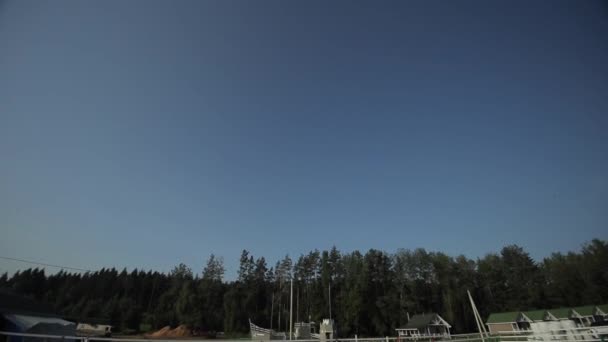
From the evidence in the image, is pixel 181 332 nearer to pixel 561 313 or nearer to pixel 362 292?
pixel 362 292

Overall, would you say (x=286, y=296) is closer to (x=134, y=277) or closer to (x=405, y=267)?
(x=405, y=267)

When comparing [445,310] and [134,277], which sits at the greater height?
[134,277]

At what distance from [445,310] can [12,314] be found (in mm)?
65904

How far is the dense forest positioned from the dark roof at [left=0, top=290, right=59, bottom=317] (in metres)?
40.1

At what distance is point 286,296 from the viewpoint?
73625mm

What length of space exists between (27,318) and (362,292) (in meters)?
50.6

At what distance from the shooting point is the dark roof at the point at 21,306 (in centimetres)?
2116

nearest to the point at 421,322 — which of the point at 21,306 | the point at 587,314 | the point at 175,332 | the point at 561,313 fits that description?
the point at 561,313

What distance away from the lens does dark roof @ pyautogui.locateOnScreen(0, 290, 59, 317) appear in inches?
833

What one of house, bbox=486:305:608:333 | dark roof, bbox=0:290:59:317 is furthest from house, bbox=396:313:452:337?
dark roof, bbox=0:290:59:317

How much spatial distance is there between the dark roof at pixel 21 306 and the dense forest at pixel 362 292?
131ft

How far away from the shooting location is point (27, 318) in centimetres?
2008

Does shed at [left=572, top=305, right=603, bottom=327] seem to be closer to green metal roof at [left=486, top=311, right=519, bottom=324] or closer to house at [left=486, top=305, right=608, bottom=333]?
house at [left=486, top=305, right=608, bottom=333]

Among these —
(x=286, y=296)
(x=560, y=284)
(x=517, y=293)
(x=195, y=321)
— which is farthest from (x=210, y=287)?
(x=560, y=284)
